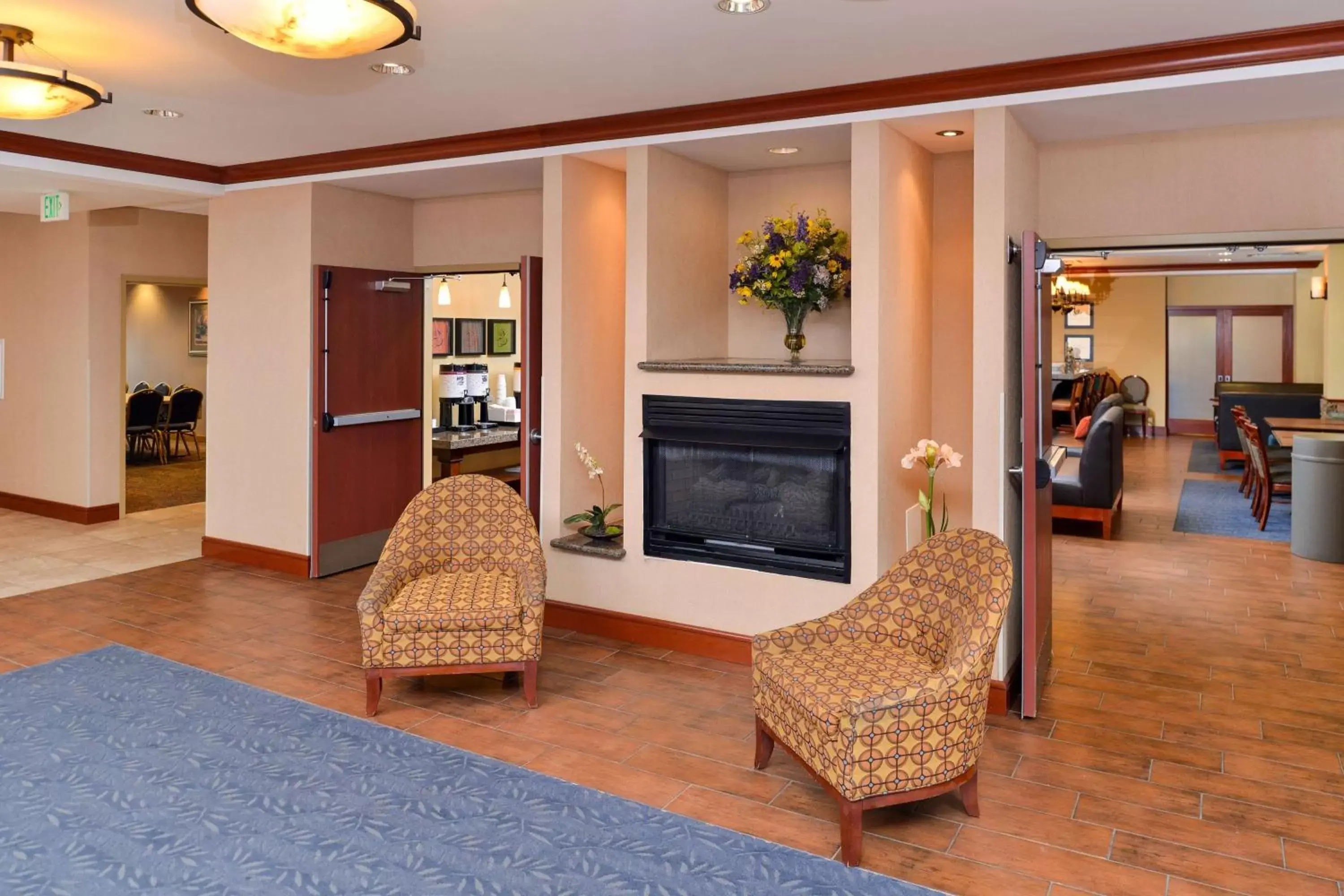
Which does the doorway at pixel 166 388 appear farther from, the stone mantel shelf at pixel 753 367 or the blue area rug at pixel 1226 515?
the blue area rug at pixel 1226 515

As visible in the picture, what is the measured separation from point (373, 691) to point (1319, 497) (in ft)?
20.4

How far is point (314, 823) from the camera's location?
2.93 meters

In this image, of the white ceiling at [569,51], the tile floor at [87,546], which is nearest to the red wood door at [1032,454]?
the white ceiling at [569,51]

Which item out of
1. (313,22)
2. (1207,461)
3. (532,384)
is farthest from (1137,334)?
(313,22)

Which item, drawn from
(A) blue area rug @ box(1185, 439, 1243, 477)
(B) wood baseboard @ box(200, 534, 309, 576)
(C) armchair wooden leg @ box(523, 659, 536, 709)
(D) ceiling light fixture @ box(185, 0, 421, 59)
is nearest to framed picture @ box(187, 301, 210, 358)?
(B) wood baseboard @ box(200, 534, 309, 576)

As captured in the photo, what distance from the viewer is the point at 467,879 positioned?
2.63 metres

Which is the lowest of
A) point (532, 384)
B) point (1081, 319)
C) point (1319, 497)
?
point (1319, 497)

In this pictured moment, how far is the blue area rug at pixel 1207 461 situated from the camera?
1104 cm

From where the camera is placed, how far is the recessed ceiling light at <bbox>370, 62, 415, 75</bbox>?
3.72 m

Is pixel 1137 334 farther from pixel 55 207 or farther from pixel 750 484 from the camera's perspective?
pixel 55 207

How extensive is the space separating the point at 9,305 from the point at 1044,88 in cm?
832

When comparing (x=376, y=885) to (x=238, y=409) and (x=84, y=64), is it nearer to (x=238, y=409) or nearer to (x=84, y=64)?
(x=84, y=64)

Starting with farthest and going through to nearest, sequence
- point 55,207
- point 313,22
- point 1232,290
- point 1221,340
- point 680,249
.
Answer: point 1221,340 < point 1232,290 < point 55,207 < point 680,249 < point 313,22

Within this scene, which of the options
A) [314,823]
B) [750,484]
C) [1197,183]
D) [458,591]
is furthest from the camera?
[750,484]
